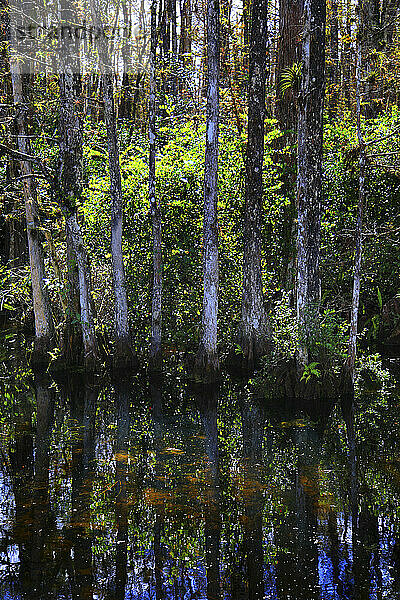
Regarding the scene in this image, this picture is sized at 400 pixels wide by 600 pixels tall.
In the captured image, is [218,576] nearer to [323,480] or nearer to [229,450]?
[323,480]

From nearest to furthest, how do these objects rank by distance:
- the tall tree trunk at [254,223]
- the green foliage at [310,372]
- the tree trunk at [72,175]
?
the green foliage at [310,372] < the tree trunk at [72,175] < the tall tree trunk at [254,223]

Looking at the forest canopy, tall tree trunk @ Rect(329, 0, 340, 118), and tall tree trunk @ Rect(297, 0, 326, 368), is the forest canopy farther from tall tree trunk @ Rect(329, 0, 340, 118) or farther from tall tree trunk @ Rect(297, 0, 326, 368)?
tall tree trunk @ Rect(329, 0, 340, 118)

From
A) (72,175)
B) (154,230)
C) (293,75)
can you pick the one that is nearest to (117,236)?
(154,230)

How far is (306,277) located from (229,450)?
12.9ft

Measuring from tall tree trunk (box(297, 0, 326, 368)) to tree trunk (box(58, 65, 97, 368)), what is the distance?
5.05 m

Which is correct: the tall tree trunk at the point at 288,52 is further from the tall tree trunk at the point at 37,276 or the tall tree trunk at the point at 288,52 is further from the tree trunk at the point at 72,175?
the tall tree trunk at the point at 37,276

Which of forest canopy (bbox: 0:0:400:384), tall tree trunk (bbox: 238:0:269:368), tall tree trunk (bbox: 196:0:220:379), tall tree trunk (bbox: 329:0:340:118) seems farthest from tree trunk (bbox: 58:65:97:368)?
tall tree trunk (bbox: 329:0:340:118)

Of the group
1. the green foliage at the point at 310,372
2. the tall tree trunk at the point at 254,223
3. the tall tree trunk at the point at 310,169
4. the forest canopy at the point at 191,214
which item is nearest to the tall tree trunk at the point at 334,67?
the forest canopy at the point at 191,214

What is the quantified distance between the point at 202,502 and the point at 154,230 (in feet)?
27.1

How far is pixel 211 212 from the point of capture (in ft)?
40.4

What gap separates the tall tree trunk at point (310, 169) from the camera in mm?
10516

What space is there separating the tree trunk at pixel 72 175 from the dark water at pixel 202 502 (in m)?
3.41

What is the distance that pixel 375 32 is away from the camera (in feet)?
32.4

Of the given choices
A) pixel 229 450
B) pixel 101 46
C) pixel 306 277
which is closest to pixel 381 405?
pixel 306 277
